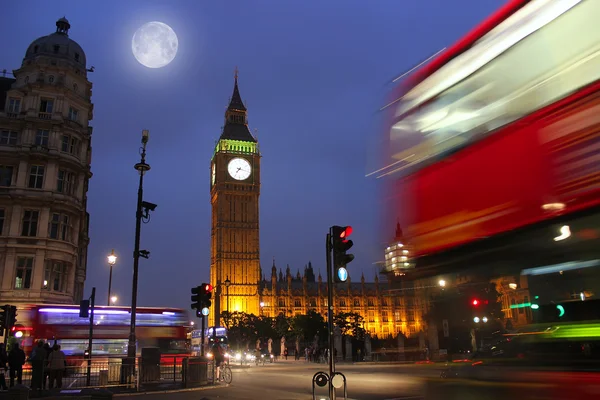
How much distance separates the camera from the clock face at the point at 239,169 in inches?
4336

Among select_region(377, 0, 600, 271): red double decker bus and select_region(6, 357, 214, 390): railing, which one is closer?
select_region(377, 0, 600, 271): red double decker bus

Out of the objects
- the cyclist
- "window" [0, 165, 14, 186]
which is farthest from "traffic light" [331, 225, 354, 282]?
"window" [0, 165, 14, 186]

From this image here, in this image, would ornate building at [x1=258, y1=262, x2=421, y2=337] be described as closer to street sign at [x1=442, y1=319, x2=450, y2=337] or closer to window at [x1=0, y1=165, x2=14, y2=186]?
window at [x1=0, y1=165, x2=14, y2=186]

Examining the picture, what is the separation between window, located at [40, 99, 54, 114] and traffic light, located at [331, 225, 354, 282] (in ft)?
99.1

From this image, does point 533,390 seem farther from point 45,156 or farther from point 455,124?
point 45,156

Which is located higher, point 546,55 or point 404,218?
point 546,55

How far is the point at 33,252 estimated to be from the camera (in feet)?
104

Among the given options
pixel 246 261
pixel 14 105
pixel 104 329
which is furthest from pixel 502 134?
pixel 246 261

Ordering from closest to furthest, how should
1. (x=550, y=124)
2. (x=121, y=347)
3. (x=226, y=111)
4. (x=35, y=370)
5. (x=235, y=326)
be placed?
(x=550, y=124), (x=35, y=370), (x=121, y=347), (x=235, y=326), (x=226, y=111)

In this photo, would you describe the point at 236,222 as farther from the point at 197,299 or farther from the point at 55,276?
the point at 197,299

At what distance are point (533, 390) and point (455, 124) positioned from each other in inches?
114

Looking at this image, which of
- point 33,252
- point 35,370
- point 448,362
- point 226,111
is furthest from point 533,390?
point 226,111

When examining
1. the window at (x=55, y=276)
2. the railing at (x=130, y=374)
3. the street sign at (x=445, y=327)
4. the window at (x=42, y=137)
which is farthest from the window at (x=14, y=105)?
the street sign at (x=445, y=327)

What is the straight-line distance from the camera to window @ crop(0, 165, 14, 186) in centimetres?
3244
